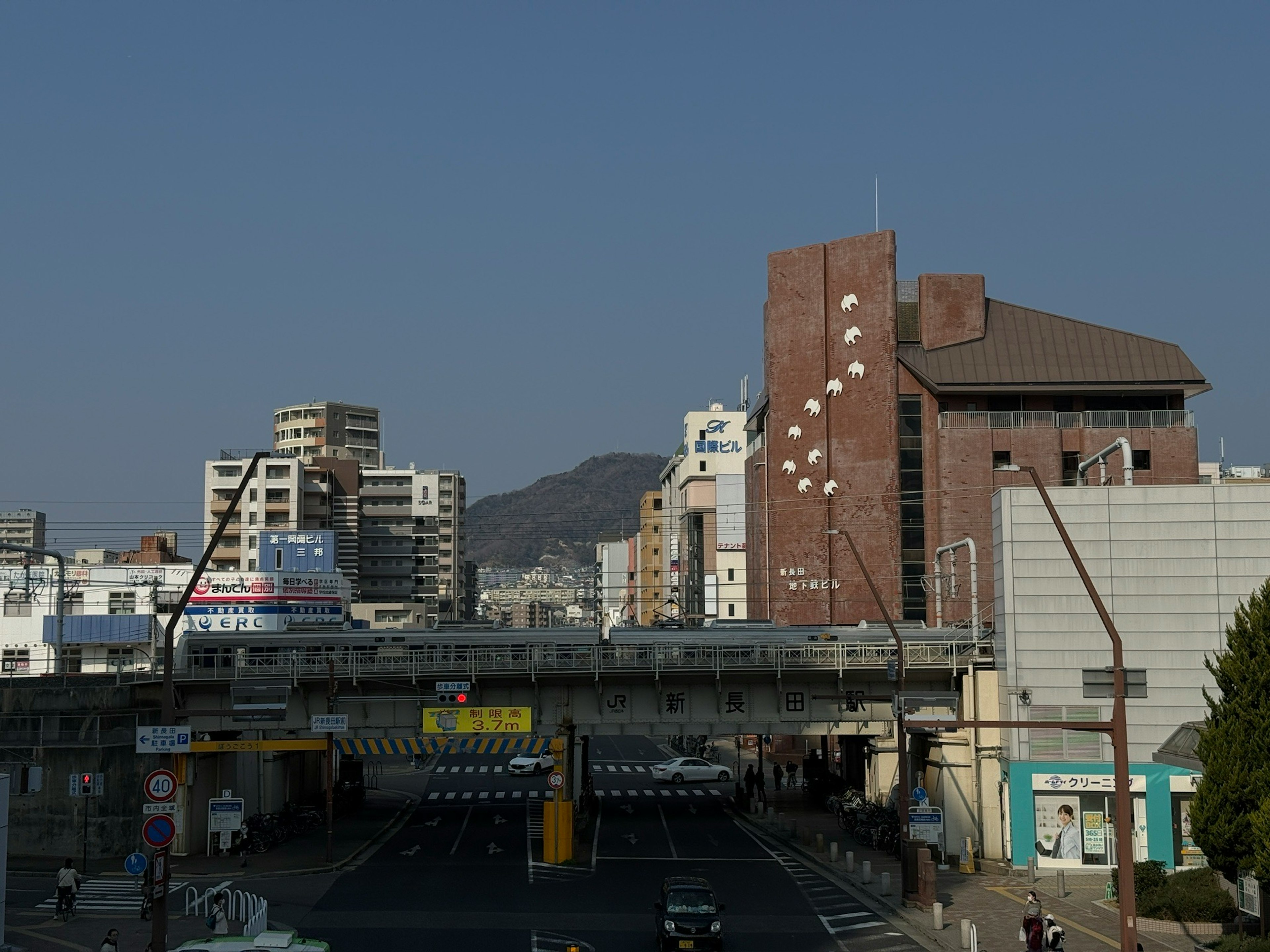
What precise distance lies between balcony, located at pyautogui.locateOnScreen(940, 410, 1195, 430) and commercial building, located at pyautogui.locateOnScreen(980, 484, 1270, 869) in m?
45.5

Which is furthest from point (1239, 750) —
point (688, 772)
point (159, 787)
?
point (688, 772)

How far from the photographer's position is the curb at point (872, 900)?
3481 centimetres

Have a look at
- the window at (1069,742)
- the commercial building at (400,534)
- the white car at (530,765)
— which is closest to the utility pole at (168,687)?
the window at (1069,742)

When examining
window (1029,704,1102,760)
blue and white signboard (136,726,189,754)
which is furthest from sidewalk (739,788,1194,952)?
blue and white signboard (136,726,189,754)

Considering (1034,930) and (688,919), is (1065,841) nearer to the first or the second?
(1034,930)

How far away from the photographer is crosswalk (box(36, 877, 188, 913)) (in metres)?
40.5

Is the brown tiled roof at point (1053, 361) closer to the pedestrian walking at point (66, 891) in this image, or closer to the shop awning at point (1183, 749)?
the shop awning at point (1183, 749)

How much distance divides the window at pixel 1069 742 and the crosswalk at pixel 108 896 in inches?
1128

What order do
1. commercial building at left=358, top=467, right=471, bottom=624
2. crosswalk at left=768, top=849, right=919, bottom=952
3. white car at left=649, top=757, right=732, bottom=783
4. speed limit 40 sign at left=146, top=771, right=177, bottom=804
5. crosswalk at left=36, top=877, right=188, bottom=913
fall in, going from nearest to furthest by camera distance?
speed limit 40 sign at left=146, top=771, right=177, bottom=804 → crosswalk at left=768, top=849, right=919, bottom=952 → crosswalk at left=36, top=877, right=188, bottom=913 → white car at left=649, top=757, right=732, bottom=783 → commercial building at left=358, top=467, right=471, bottom=624

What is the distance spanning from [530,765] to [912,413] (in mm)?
36232

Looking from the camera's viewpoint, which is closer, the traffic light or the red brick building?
the traffic light

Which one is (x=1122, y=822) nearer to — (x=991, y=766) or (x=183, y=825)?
(x=991, y=766)

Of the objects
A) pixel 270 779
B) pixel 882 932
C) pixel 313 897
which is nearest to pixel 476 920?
pixel 313 897

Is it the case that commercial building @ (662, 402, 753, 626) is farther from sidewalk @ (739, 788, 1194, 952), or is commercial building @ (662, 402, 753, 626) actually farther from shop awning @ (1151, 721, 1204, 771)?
shop awning @ (1151, 721, 1204, 771)
